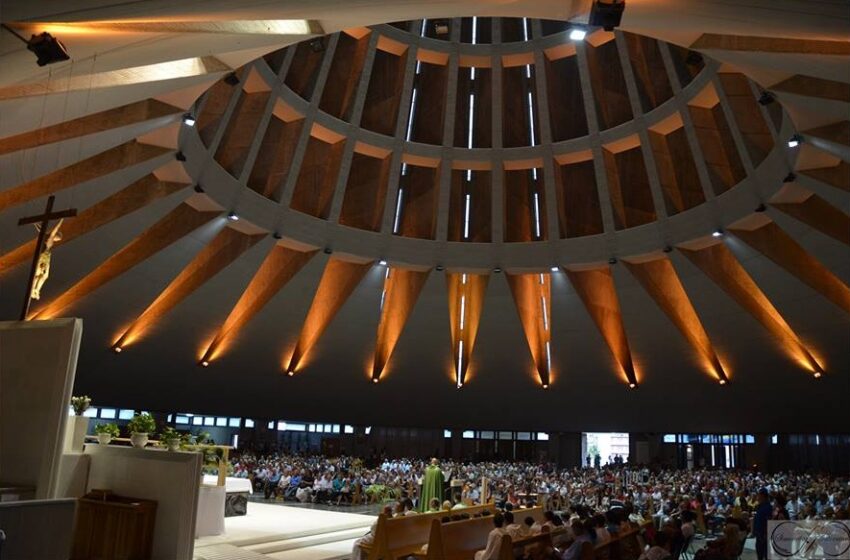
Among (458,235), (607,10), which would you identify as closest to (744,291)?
(458,235)

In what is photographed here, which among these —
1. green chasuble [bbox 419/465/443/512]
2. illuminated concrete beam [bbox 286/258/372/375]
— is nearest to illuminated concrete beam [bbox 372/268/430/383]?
illuminated concrete beam [bbox 286/258/372/375]

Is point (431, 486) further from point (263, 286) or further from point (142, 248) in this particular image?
point (142, 248)

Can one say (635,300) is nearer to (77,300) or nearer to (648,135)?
(648,135)

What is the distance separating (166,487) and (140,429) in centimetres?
147

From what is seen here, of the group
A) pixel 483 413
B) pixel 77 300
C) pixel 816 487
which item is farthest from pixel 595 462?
pixel 77 300

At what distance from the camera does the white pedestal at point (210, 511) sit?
35.1 feet

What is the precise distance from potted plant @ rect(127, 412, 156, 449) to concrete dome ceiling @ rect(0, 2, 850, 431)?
426 centimetres

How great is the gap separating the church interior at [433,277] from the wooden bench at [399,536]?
0.15 feet

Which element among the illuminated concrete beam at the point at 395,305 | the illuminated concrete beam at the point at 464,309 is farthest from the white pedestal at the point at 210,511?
the illuminated concrete beam at the point at 464,309

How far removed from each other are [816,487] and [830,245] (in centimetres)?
664

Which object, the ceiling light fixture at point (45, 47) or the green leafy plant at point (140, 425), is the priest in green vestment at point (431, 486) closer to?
the green leafy plant at point (140, 425)

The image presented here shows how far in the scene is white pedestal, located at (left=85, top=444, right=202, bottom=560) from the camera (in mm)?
8070

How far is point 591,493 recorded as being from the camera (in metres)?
17.1

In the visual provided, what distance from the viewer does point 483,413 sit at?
72.8 feet
